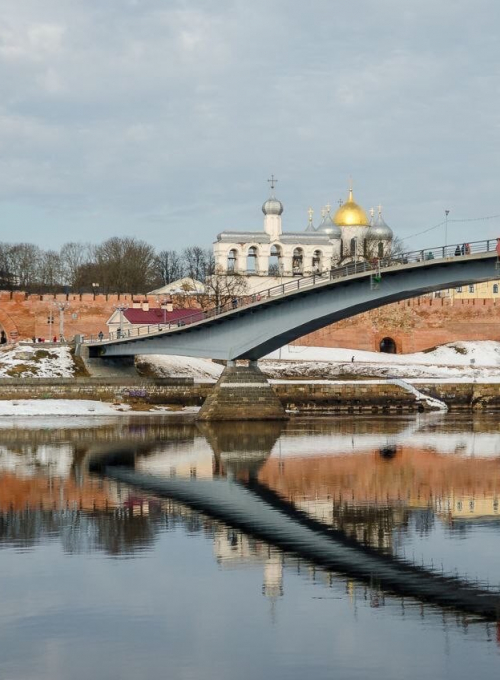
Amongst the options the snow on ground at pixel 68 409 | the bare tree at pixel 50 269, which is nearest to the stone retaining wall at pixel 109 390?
the snow on ground at pixel 68 409

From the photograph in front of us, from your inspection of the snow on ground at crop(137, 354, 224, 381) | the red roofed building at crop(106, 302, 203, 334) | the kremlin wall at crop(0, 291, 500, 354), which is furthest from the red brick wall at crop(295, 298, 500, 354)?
the snow on ground at crop(137, 354, 224, 381)

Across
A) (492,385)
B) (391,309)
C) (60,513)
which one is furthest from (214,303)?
(60,513)

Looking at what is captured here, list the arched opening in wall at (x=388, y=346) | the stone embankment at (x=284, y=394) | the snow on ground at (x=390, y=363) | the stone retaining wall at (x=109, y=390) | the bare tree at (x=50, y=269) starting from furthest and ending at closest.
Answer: the bare tree at (x=50, y=269), the arched opening in wall at (x=388, y=346), the snow on ground at (x=390, y=363), the stone embankment at (x=284, y=394), the stone retaining wall at (x=109, y=390)

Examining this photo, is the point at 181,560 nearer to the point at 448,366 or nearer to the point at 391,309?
the point at 448,366

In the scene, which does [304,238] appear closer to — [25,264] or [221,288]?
[221,288]

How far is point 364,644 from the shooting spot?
Result: 14.3 metres

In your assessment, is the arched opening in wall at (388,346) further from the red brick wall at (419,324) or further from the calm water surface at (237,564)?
the calm water surface at (237,564)

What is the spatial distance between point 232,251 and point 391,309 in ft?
57.6

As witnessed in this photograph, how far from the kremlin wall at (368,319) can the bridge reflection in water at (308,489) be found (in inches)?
1651

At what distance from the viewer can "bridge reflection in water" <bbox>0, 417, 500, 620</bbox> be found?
1878cm

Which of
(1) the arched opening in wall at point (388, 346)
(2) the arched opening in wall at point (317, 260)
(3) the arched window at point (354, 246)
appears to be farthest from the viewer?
(3) the arched window at point (354, 246)

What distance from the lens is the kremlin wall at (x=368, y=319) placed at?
8331 cm

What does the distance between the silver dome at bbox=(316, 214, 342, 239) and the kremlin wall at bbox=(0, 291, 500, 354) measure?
2470 cm

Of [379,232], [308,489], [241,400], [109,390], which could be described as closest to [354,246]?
[379,232]
